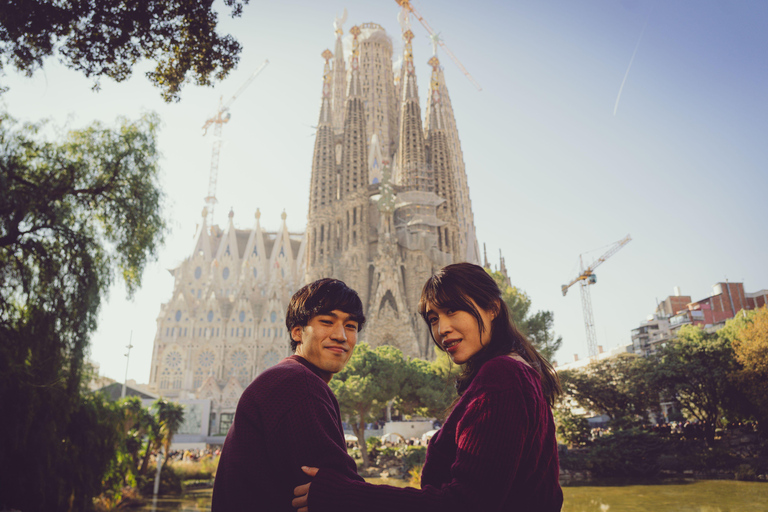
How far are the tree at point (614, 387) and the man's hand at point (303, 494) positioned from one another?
21.0 metres

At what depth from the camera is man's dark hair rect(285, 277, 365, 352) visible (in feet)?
6.15

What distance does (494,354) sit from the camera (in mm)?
1691

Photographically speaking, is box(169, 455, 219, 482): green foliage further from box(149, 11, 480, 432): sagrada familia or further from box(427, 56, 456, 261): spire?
box(427, 56, 456, 261): spire

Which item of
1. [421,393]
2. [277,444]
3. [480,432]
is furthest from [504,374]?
[421,393]

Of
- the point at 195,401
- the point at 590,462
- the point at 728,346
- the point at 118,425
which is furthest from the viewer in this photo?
the point at 195,401

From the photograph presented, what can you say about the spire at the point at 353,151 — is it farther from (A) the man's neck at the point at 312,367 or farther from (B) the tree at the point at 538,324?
(A) the man's neck at the point at 312,367

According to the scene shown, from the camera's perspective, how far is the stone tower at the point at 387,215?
35.2 metres

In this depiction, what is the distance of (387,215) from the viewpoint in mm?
36812

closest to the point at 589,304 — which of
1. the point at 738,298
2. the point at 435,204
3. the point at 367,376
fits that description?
the point at 738,298

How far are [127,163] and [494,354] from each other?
8012 millimetres

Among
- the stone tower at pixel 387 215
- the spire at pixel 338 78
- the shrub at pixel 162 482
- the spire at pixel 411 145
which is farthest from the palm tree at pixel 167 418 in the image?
the spire at pixel 338 78

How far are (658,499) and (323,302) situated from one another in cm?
1308

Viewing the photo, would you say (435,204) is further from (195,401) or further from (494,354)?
(494,354)

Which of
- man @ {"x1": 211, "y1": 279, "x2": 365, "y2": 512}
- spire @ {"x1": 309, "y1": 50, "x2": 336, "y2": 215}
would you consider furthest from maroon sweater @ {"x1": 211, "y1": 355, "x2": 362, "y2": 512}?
spire @ {"x1": 309, "y1": 50, "x2": 336, "y2": 215}
